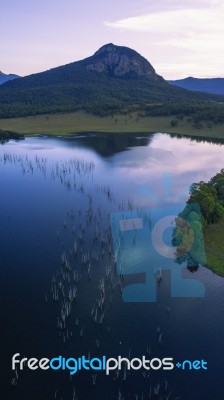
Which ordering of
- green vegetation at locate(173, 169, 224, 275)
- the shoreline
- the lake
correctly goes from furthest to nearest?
the shoreline, green vegetation at locate(173, 169, 224, 275), the lake

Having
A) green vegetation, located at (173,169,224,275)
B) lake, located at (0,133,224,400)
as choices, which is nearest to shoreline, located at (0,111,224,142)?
lake, located at (0,133,224,400)

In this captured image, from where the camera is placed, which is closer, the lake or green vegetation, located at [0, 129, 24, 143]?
the lake

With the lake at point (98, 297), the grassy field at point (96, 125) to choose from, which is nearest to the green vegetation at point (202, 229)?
the lake at point (98, 297)

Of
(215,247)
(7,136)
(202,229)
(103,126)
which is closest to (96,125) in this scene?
(103,126)

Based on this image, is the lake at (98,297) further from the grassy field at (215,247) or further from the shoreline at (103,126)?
the shoreline at (103,126)

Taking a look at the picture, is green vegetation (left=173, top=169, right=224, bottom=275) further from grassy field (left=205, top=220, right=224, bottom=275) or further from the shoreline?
the shoreline

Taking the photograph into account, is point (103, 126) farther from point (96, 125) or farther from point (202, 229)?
point (202, 229)
